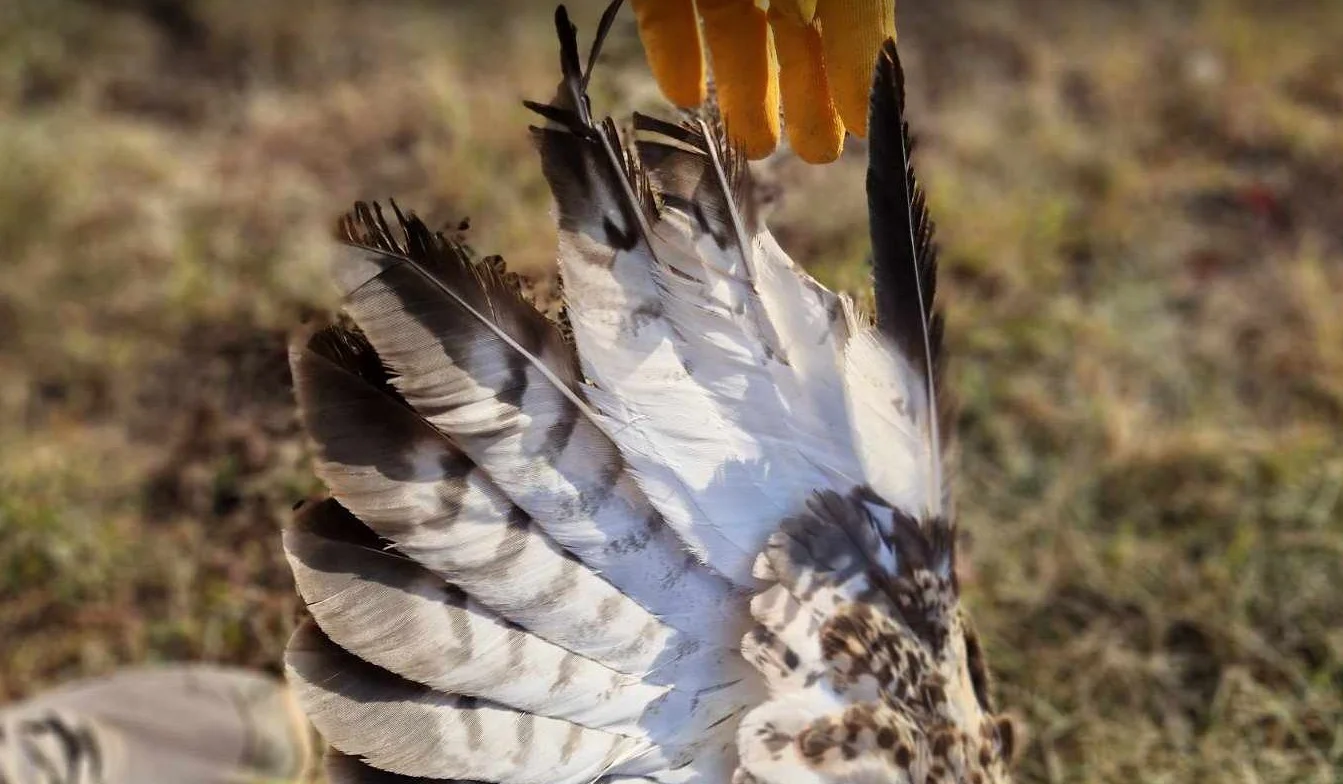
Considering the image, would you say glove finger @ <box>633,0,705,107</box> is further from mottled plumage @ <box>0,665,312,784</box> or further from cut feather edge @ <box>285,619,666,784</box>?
mottled plumage @ <box>0,665,312,784</box>

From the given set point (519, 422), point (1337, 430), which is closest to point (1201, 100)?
point (1337, 430)

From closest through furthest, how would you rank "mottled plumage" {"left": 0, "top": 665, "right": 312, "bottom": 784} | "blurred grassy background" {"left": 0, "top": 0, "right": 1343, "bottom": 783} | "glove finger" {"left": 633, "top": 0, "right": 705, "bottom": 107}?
"glove finger" {"left": 633, "top": 0, "right": 705, "bottom": 107} < "mottled plumage" {"left": 0, "top": 665, "right": 312, "bottom": 784} < "blurred grassy background" {"left": 0, "top": 0, "right": 1343, "bottom": 783}

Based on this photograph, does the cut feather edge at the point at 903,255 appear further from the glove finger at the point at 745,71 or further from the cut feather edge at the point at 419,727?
the cut feather edge at the point at 419,727

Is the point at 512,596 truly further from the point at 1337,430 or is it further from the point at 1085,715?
the point at 1337,430

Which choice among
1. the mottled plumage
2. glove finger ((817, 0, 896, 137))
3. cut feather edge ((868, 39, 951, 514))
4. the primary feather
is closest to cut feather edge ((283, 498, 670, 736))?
the primary feather

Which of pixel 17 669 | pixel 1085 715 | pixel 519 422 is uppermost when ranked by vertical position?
pixel 519 422

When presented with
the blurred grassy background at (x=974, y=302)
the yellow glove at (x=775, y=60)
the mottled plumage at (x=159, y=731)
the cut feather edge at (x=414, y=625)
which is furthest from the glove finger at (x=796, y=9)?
the mottled plumage at (x=159, y=731)

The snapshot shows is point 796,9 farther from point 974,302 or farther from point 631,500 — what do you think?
point 974,302

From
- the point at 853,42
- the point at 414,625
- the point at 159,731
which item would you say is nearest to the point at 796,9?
the point at 853,42
